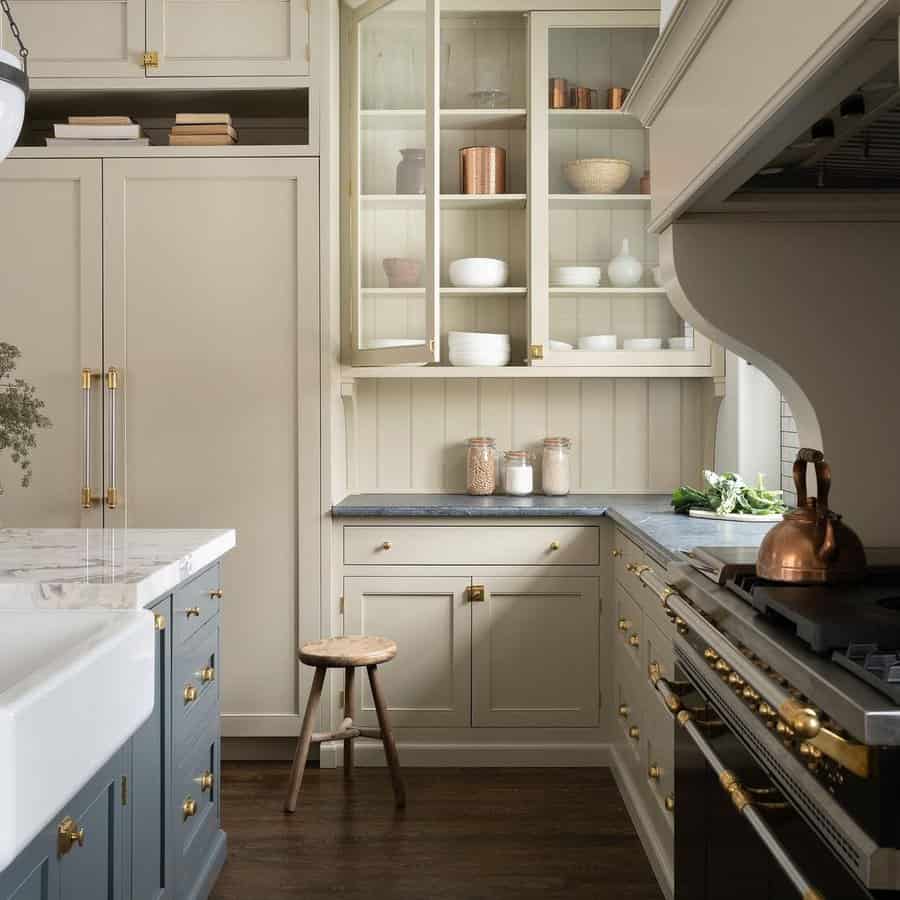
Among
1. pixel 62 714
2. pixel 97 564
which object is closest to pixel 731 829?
pixel 62 714

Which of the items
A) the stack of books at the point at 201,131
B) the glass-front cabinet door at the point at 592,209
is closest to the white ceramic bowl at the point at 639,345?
the glass-front cabinet door at the point at 592,209

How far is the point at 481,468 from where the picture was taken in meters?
3.86

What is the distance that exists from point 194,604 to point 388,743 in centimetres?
104

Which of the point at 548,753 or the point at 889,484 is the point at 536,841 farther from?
the point at 889,484

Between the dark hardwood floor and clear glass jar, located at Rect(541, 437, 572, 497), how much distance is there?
101 cm

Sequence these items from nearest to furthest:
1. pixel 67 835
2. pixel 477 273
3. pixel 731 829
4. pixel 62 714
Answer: pixel 62 714 < pixel 731 829 < pixel 67 835 < pixel 477 273

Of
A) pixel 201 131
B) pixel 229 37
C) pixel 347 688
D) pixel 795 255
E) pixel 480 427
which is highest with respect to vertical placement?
pixel 229 37

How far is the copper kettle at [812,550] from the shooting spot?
1.35 meters

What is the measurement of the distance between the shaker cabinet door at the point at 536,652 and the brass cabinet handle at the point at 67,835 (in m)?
2.08

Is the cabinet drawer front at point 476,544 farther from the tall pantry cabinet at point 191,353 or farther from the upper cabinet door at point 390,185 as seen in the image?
the upper cabinet door at point 390,185

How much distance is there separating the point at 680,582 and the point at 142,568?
3.36 ft

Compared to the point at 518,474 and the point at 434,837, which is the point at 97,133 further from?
the point at 434,837

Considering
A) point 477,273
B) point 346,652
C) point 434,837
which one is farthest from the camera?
point 477,273

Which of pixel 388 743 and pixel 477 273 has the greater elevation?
pixel 477 273
